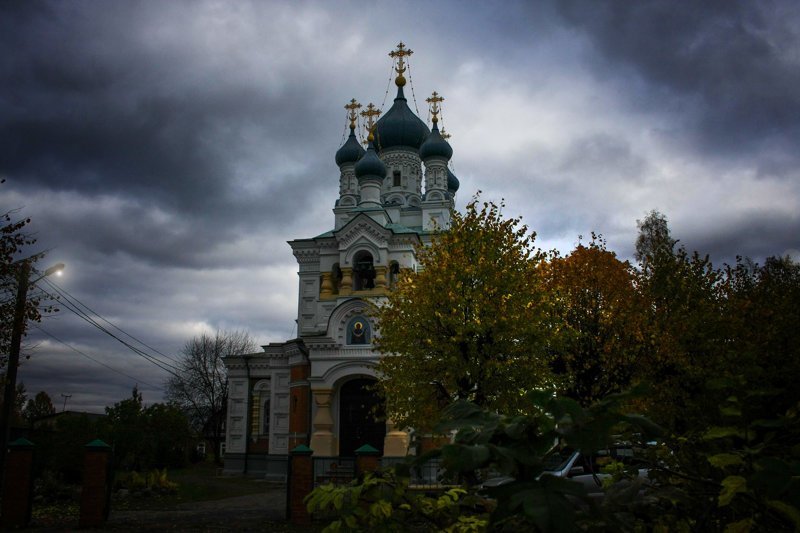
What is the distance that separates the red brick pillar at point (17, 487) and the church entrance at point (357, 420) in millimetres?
13414

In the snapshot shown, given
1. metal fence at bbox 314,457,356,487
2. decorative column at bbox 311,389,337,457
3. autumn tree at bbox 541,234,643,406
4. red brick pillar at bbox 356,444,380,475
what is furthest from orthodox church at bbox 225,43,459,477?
red brick pillar at bbox 356,444,380,475

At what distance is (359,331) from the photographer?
25172 millimetres

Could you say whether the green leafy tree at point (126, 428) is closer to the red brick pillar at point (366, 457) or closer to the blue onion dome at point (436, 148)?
the red brick pillar at point (366, 457)

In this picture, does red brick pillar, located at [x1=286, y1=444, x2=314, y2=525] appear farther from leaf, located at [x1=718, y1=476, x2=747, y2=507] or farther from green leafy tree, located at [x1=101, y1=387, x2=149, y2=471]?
green leafy tree, located at [x1=101, y1=387, x2=149, y2=471]

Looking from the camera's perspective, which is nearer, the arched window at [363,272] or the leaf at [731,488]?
the leaf at [731,488]

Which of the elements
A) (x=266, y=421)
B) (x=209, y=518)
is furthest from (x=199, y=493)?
(x=266, y=421)

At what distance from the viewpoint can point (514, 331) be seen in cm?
1661

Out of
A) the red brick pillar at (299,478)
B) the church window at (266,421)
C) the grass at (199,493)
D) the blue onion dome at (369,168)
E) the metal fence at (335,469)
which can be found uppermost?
the blue onion dome at (369,168)

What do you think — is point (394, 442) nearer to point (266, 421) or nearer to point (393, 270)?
point (393, 270)

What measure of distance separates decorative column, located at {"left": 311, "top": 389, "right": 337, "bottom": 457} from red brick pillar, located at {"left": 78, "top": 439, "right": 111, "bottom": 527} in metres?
11.5

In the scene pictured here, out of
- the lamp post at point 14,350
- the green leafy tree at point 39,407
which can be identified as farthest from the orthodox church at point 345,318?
the green leafy tree at point 39,407

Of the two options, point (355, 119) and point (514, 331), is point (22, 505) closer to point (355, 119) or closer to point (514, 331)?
point (514, 331)

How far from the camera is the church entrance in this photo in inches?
989

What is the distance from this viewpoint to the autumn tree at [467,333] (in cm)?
1650
